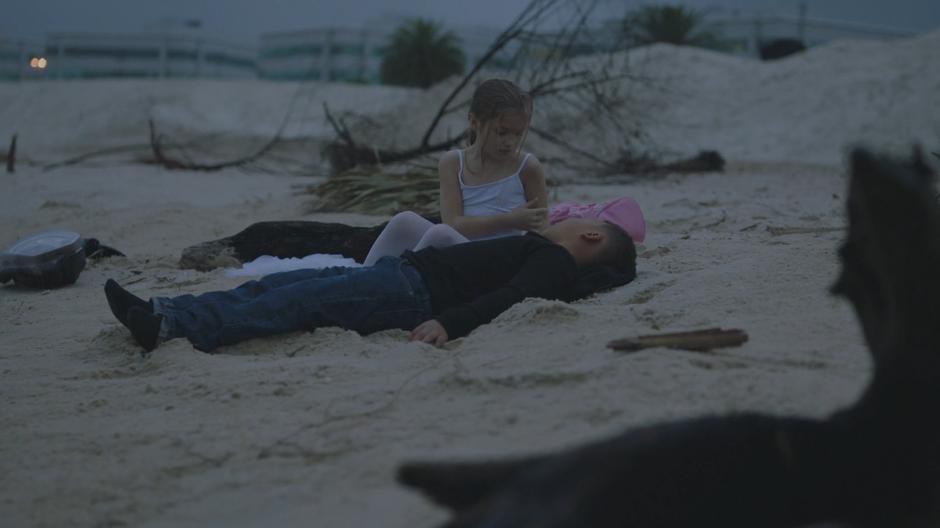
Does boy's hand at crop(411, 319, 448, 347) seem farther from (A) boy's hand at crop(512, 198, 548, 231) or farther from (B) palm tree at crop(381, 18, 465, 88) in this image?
(B) palm tree at crop(381, 18, 465, 88)

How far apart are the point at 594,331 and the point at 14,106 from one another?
50.9ft

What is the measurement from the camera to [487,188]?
442 cm

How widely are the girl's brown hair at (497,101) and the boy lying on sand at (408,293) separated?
2.67ft

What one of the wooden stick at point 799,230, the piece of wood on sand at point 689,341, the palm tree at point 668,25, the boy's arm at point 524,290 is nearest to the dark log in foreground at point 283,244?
the boy's arm at point 524,290

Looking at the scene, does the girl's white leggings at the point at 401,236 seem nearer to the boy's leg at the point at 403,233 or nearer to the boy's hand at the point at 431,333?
the boy's leg at the point at 403,233

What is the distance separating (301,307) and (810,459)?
2.12m

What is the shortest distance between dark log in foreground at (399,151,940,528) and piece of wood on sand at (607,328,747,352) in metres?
0.91

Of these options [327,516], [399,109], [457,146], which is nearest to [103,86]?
[399,109]

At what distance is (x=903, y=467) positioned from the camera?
1336 millimetres

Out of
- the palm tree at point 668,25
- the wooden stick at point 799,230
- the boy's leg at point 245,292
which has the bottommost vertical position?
the boy's leg at point 245,292

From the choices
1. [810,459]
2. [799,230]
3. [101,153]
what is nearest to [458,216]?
[799,230]

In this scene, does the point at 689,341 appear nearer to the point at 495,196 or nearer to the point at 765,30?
the point at 495,196

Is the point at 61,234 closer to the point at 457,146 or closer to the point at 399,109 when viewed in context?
the point at 457,146

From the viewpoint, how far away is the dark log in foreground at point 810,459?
3.87 ft
